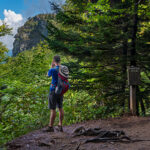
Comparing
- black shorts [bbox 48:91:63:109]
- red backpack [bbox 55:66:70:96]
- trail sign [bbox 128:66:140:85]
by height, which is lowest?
black shorts [bbox 48:91:63:109]

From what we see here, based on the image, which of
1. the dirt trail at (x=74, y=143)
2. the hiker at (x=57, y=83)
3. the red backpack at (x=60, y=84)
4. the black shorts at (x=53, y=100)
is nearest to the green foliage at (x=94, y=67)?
the black shorts at (x=53, y=100)

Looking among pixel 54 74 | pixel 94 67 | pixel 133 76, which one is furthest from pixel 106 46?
pixel 54 74

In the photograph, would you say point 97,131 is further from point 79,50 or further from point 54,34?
point 54,34

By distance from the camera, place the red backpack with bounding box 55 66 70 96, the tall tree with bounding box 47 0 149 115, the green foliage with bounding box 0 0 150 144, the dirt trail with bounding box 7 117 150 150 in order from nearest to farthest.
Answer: the dirt trail with bounding box 7 117 150 150 → the red backpack with bounding box 55 66 70 96 → the green foliage with bounding box 0 0 150 144 → the tall tree with bounding box 47 0 149 115

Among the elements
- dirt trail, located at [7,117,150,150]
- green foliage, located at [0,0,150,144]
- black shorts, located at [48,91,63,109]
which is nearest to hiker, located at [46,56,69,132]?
black shorts, located at [48,91,63,109]

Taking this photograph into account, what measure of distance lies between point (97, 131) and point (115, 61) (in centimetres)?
308

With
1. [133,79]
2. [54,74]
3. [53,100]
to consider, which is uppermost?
[133,79]

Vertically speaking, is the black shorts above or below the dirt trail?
above

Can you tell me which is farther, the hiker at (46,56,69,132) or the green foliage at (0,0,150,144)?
the green foliage at (0,0,150,144)

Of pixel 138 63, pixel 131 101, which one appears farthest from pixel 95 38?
pixel 131 101

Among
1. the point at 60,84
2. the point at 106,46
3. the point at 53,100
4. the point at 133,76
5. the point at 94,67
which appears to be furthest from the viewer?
the point at 94,67

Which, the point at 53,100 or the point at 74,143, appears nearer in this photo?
the point at 74,143

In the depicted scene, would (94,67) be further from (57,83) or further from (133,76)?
(57,83)

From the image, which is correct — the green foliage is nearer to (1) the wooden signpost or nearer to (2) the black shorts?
(1) the wooden signpost
